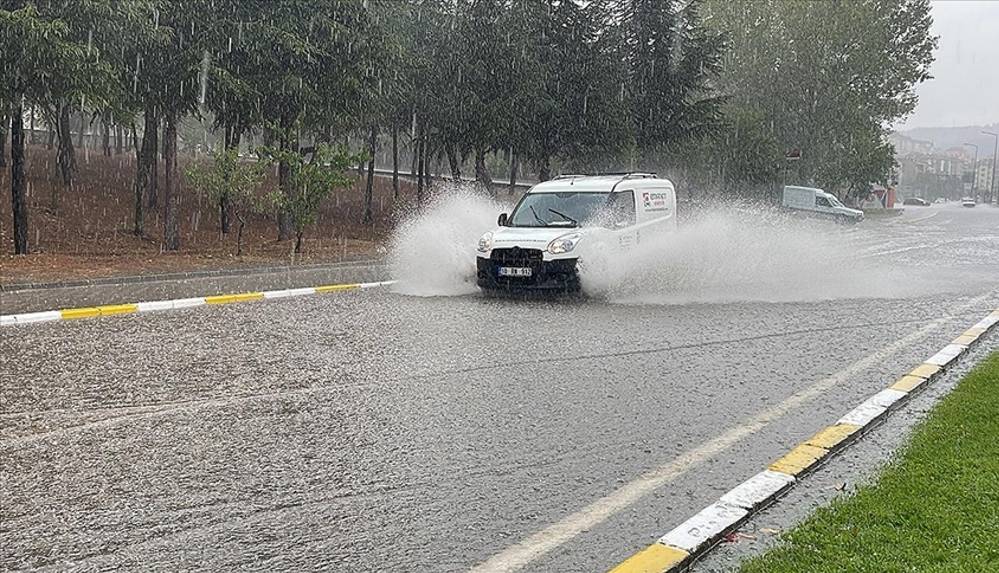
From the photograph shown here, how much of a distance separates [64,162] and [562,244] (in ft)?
88.8

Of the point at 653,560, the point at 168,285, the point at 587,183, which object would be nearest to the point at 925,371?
the point at 653,560

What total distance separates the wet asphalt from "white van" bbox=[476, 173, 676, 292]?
1.78m

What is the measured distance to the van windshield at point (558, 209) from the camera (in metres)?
14.3

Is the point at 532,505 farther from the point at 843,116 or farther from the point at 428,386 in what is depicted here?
the point at 843,116

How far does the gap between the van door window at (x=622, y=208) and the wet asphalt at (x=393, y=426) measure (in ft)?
10.3

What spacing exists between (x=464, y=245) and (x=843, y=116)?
49.3 m

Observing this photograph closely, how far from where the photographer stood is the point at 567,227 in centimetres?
1393

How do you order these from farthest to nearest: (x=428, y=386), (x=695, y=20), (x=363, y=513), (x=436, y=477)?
(x=695, y=20)
(x=428, y=386)
(x=436, y=477)
(x=363, y=513)

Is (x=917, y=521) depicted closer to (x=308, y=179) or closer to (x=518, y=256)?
(x=518, y=256)

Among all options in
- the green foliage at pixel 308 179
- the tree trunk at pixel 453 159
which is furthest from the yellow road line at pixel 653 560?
the tree trunk at pixel 453 159

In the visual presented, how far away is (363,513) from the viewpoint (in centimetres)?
447

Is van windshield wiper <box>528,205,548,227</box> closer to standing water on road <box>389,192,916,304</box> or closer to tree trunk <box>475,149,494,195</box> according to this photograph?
standing water on road <box>389,192,916,304</box>

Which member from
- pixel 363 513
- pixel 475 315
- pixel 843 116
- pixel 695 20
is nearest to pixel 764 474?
pixel 363 513

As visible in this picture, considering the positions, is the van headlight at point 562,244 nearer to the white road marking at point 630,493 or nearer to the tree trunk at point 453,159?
the white road marking at point 630,493
